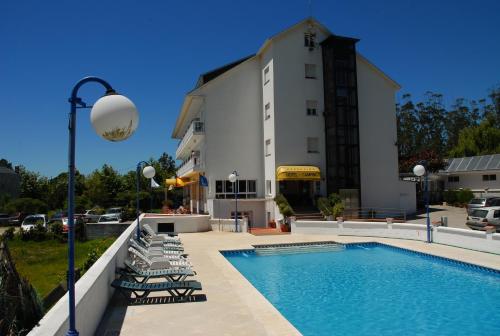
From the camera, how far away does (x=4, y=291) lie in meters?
5.92

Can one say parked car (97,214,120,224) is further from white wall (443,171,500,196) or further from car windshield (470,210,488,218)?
white wall (443,171,500,196)

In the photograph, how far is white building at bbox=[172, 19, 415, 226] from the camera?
33.1 meters

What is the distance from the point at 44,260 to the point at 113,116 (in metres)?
19.4

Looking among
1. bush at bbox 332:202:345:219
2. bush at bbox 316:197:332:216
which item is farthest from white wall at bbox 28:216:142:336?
bush at bbox 316:197:332:216

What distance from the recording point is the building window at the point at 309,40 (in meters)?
34.1

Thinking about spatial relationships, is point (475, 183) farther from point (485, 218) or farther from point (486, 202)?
point (485, 218)

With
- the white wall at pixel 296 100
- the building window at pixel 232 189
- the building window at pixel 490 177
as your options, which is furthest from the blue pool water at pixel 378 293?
the building window at pixel 490 177

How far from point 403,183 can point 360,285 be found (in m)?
24.1

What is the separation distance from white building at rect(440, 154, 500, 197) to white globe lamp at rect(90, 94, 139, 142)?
1935 inches

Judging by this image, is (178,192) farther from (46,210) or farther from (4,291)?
(4,291)

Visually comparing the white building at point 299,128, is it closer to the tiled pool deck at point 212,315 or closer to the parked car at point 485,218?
the parked car at point 485,218

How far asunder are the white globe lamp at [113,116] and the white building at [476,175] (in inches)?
1935

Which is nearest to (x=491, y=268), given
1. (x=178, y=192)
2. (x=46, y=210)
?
(x=46, y=210)

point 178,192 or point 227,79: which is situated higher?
point 227,79
